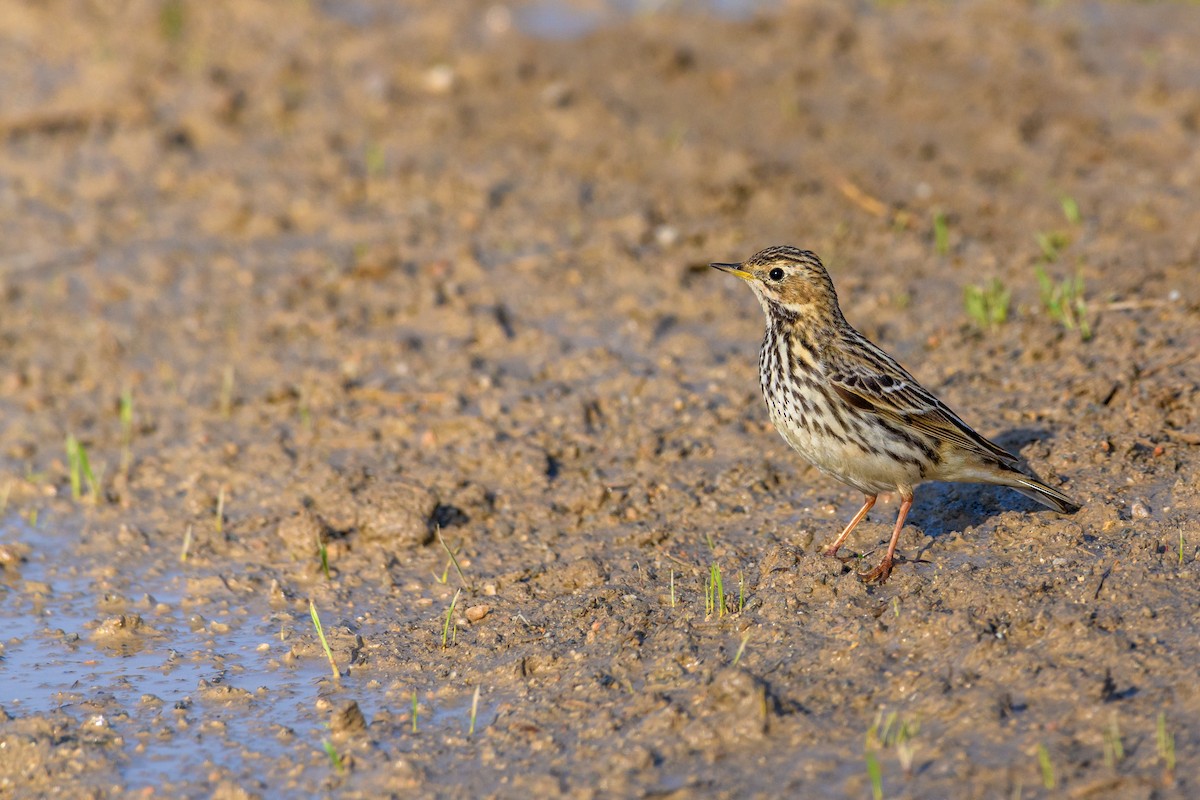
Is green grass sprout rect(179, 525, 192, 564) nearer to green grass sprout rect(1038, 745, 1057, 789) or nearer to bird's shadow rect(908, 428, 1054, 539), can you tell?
bird's shadow rect(908, 428, 1054, 539)

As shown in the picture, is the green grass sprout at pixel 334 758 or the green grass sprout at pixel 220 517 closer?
the green grass sprout at pixel 334 758

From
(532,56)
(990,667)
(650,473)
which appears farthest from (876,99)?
(990,667)

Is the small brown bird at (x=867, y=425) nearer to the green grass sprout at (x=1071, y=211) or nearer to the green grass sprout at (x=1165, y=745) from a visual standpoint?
the green grass sprout at (x=1165, y=745)

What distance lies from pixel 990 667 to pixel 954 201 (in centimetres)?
539

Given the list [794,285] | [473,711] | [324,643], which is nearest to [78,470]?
[324,643]

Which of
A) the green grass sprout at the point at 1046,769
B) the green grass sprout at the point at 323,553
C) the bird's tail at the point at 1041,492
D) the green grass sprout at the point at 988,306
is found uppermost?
the green grass sprout at the point at 988,306

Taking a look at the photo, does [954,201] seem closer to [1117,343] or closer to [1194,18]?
[1117,343]

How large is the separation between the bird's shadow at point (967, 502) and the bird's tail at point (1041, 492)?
6.9 inches

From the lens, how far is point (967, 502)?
7273 mm

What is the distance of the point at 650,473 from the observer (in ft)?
26.1

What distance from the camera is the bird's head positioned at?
279 inches

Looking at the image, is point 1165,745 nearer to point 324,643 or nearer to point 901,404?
point 901,404

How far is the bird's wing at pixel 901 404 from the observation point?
22.0 ft

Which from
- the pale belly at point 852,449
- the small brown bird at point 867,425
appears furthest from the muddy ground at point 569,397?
the pale belly at point 852,449
